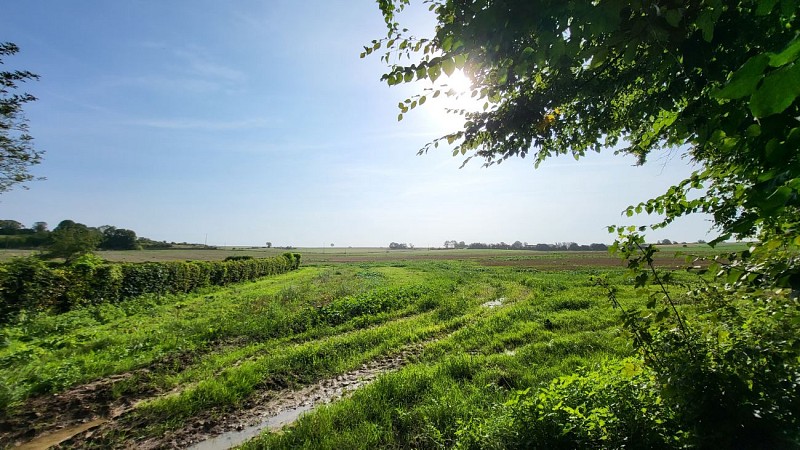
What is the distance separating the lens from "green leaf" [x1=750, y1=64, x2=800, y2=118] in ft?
2.45

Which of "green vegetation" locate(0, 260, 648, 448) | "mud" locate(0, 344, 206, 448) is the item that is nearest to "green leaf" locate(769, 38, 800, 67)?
"green vegetation" locate(0, 260, 648, 448)

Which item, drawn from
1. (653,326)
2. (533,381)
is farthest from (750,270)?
(533,381)

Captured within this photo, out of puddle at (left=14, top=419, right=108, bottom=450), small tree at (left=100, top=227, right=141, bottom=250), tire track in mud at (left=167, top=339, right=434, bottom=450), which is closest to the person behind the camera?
puddle at (left=14, top=419, right=108, bottom=450)

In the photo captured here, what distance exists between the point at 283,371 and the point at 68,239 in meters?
50.1

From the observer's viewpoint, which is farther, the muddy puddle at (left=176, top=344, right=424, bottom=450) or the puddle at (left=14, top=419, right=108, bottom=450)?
the muddy puddle at (left=176, top=344, right=424, bottom=450)

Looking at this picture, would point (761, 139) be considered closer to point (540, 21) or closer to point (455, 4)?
point (540, 21)

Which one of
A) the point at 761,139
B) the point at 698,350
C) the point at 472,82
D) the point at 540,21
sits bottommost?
the point at 698,350

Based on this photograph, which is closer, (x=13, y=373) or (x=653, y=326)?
(x=653, y=326)

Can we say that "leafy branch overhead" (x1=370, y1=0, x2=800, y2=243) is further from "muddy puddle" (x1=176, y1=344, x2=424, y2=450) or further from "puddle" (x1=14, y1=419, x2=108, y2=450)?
"puddle" (x1=14, y1=419, x2=108, y2=450)

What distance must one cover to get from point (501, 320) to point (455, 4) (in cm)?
1141

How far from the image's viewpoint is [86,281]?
16.3m

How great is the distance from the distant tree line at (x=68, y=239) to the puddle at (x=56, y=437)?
1750 inches

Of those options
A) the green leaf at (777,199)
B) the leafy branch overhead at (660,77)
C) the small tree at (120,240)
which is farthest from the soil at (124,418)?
the small tree at (120,240)

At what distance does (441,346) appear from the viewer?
976 centimetres
